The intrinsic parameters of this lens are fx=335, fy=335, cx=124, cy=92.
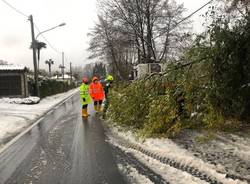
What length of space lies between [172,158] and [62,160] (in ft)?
7.10

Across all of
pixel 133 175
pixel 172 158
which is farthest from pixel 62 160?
pixel 172 158

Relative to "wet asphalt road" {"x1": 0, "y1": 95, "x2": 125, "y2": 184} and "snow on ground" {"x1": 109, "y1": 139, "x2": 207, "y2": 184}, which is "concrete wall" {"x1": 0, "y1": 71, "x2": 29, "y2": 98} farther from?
"snow on ground" {"x1": 109, "y1": 139, "x2": 207, "y2": 184}

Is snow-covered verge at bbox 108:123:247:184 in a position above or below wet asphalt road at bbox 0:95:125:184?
above

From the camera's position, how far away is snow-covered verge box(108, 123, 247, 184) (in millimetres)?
5031

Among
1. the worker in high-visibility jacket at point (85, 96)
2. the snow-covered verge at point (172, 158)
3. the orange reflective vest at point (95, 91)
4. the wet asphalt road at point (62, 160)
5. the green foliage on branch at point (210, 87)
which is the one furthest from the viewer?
the orange reflective vest at point (95, 91)

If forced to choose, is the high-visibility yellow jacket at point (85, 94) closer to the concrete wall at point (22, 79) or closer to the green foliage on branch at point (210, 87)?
the green foliage on branch at point (210, 87)

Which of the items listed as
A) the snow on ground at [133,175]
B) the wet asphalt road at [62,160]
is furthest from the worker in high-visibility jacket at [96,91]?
the snow on ground at [133,175]

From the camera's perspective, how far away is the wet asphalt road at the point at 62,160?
5.43 metres

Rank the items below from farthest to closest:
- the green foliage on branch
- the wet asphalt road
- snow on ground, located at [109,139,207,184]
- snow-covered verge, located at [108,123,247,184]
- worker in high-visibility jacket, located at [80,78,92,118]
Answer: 1. worker in high-visibility jacket, located at [80,78,92,118]
2. the green foliage on branch
3. the wet asphalt road
4. snow-covered verge, located at [108,123,247,184]
5. snow on ground, located at [109,139,207,184]

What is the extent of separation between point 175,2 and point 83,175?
30587 millimetres

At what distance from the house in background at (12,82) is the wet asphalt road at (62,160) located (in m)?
17.6

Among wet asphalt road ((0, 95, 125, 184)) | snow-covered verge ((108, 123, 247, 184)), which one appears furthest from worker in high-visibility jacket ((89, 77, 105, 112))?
snow-covered verge ((108, 123, 247, 184))


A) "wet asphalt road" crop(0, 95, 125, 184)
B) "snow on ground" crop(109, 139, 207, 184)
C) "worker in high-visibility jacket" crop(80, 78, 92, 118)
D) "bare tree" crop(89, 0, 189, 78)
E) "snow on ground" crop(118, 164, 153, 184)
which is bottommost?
"wet asphalt road" crop(0, 95, 125, 184)

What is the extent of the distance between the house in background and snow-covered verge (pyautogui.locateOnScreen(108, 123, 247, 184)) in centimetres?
1995
